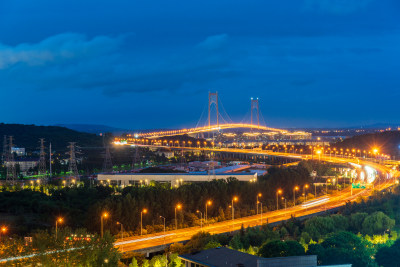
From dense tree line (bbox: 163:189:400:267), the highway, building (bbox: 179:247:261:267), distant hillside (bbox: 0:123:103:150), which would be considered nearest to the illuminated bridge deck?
the highway

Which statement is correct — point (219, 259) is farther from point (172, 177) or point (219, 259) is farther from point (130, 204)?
point (172, 177)

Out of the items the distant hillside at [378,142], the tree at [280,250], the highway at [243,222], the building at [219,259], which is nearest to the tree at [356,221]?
the highway at [243,222]

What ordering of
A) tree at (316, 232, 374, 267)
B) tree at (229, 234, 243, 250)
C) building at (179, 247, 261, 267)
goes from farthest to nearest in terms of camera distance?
tree at (229, 234, 243, 250) < tree at (316, 232, 374, 267) < building at (179, 247, 261, 267)

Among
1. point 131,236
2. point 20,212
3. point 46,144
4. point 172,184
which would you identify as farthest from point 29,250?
point 46,144

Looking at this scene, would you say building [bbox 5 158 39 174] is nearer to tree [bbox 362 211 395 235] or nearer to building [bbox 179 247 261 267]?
tree [bbox 362 211 395 235]

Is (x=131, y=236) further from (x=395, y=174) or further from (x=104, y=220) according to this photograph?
(x=395, y=174)
